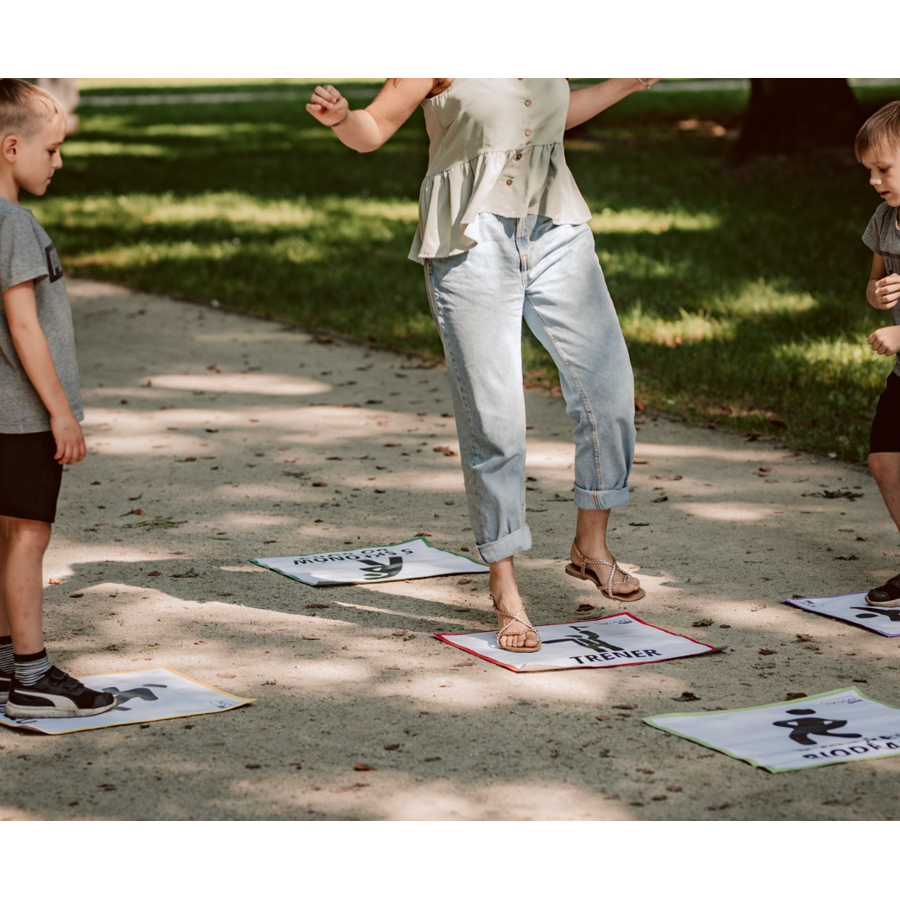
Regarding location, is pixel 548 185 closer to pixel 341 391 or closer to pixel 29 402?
pixel 29 402

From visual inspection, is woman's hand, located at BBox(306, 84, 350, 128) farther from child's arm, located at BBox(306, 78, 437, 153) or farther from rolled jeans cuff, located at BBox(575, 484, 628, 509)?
rolled jeans cuff, located at BBox(575, 484, 628, 509)

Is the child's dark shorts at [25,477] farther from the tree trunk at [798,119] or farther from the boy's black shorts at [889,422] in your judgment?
the tree trunk at [798,119]

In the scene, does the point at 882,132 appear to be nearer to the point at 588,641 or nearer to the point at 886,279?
the point at 886,279

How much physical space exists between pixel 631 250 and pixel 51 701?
28.7 feet

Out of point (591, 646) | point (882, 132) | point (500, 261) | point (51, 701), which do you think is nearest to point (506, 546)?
point (591, 646)

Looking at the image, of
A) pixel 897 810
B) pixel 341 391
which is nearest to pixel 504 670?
pixel 897 810

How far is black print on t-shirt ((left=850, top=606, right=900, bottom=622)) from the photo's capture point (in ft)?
14.4

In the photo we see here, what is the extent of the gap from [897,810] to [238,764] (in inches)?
65.1

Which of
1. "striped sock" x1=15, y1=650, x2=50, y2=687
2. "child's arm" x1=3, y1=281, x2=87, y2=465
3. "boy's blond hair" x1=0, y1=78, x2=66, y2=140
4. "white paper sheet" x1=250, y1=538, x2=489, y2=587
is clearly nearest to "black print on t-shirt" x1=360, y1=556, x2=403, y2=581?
"white paper sheet" x1=250, y1=538, x2=489, y2=587

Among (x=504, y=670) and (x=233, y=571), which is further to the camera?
(x=233, y=571)

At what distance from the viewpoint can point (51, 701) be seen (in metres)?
3.67

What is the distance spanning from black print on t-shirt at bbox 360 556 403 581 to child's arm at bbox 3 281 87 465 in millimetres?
1638

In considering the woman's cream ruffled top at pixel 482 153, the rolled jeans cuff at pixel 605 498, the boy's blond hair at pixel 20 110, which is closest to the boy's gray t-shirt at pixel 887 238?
the rolled jeans cuff at pixel 605 498
